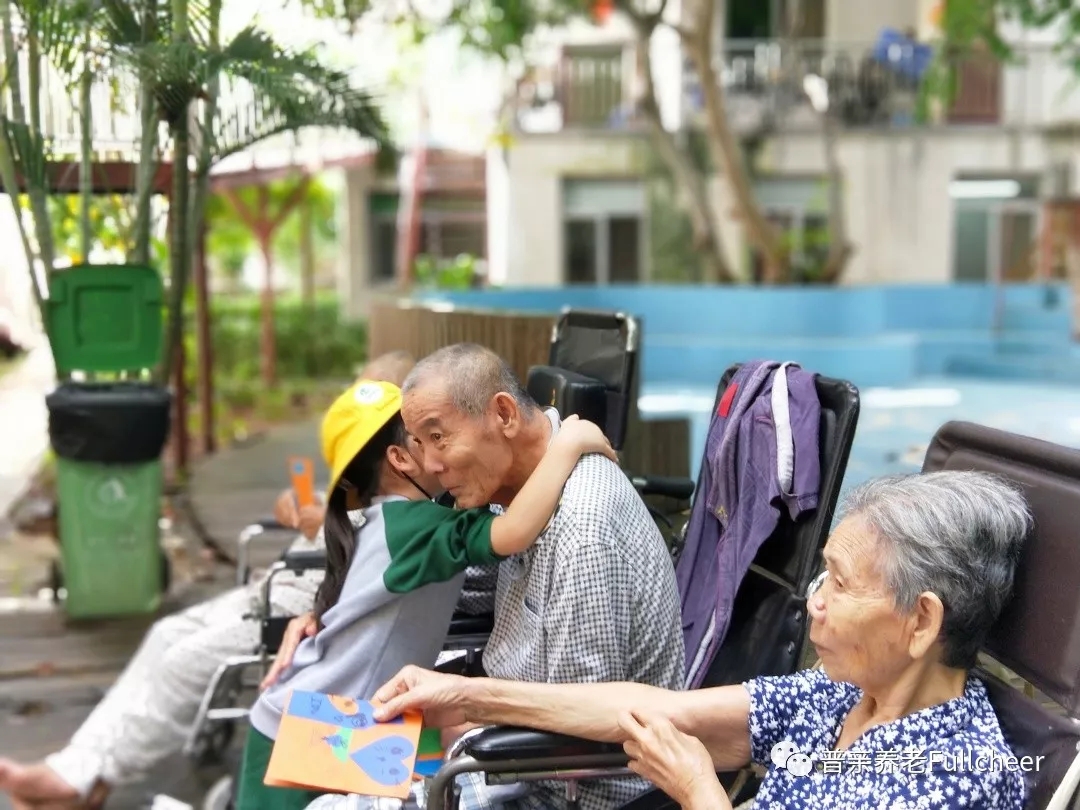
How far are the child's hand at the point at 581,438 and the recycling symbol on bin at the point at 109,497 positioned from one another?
11.5 feet

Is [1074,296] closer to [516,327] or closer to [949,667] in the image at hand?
[516,327]

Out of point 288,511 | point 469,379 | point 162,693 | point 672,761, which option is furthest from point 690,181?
point 672,761

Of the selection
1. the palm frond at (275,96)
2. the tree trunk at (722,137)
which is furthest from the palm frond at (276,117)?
the tree trunk at (722,137)

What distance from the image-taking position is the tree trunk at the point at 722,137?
12.4 metres

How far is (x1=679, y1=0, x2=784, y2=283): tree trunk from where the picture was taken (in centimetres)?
1238

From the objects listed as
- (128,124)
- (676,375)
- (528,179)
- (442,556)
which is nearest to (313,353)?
(528,179)

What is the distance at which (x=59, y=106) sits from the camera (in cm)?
531

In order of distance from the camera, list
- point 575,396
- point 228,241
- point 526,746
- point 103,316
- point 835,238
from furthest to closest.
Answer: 1. point 228,241
2. point 835,238
3. point 103,316
4. point 575,396
5. point 526,746

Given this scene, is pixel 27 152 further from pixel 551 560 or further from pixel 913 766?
pixel 913 766

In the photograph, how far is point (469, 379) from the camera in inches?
90.0

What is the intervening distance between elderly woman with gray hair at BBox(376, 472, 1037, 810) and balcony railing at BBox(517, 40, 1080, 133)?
1624 cm

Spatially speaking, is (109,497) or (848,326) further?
(848,326)

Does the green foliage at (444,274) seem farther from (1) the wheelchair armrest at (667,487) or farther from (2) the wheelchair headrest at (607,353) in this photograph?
(1) the wheelchair armrest at (667,487)

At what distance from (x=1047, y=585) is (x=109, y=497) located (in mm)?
4309
